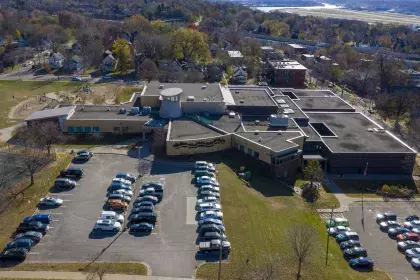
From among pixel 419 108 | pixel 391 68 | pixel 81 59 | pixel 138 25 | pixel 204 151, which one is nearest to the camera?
pixel 204 151

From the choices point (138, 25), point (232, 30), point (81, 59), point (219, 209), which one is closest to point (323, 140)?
point (219, 209)

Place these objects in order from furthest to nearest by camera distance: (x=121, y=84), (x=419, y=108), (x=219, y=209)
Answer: (x=121, y=84), (x=419, y=108), (x=219, y=209)

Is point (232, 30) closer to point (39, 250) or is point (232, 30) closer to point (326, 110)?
point (326, 110)

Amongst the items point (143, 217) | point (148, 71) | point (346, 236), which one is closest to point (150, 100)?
point (148, 71)

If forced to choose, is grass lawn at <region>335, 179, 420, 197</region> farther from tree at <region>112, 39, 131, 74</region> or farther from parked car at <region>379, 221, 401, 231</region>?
tree at <region>112, 39, 131, 74</region>

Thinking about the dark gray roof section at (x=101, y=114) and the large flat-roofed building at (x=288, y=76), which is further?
the large flat-roofed building at (x=288, y=76)

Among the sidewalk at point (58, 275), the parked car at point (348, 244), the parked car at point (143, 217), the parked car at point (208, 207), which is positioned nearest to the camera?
the sidewalk at point (58, 275)

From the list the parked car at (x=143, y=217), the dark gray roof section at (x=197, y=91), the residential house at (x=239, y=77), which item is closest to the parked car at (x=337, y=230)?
the parked car at (x=143, y=217)

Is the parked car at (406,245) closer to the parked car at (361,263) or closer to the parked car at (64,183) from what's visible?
the parked car at (361,263)
